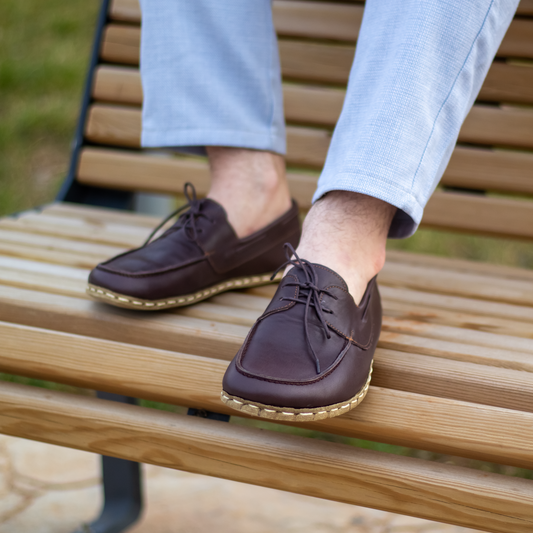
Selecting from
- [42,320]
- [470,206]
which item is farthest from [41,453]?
[470,206]

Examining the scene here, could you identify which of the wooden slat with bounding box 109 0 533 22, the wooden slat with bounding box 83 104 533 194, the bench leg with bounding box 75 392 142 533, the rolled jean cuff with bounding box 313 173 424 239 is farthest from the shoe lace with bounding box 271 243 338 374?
the wooden slat with bounding box 109 0 533 22

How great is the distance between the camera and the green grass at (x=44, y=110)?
247cm

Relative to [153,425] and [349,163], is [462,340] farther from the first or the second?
[153,425]

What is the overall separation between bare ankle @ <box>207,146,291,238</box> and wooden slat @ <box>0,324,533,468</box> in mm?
318

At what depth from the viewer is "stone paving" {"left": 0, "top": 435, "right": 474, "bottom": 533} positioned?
1381 mm

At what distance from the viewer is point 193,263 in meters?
0.95

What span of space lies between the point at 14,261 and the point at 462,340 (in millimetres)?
774

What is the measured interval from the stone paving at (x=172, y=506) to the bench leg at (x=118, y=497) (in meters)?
0.08

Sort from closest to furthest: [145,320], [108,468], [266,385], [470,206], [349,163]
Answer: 1. [266,385]
2. [349,163]
3. [145,320]
4. [108,468]
5. [470,206]

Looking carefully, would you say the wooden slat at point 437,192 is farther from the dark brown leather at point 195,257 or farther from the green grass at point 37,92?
the green grass at point 37,92

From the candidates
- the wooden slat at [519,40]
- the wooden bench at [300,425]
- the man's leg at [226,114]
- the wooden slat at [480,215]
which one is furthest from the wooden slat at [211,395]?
the wooden slat at [519,40]

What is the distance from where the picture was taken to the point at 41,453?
61.7 inches

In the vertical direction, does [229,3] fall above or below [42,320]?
above

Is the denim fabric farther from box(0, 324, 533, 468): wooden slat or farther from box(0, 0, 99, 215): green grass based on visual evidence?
box(0, 0, 99, 215): green grass
